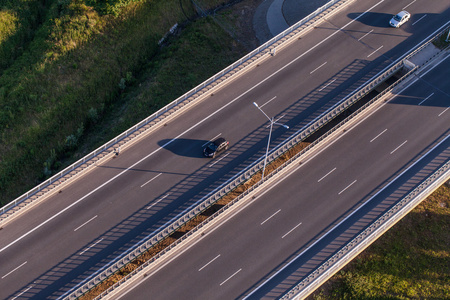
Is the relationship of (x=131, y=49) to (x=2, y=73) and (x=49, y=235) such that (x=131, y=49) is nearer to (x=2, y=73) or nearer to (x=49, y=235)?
(x=2, y=73)

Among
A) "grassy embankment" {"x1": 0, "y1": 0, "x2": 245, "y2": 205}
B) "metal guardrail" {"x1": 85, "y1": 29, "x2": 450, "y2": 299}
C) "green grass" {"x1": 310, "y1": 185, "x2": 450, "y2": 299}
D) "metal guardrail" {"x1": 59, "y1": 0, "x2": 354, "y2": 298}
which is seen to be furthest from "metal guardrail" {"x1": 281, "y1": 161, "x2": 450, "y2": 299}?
"grassy embankment" {"x1": 0, "y1": 0, "x2": 245, "y2": 205}

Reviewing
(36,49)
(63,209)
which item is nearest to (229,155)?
(63,209)

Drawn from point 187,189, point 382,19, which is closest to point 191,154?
point 187,189

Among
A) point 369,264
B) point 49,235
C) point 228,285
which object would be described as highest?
point 49,235

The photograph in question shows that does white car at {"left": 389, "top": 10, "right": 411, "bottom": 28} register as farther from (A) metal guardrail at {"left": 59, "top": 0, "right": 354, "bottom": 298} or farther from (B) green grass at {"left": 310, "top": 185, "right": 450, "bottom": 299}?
(B) green grass at {"left": 310, "top": 185, "right": 450, "bottom": 299}

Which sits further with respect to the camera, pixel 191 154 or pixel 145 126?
pixel 145 126

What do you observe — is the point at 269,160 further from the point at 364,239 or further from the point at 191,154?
the point at 364,239
